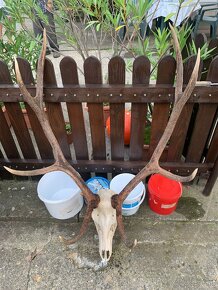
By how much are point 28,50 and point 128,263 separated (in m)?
2.72

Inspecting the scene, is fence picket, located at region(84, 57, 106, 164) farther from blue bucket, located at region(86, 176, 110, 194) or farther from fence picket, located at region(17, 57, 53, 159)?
fence picket, located at region(17, 57, 53, 159)

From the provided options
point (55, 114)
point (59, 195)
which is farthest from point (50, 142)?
point (59, 195)

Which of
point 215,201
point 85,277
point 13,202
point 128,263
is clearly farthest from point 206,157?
point 13,202

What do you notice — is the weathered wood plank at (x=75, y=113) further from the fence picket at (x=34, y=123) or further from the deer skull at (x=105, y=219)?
the deer skull at (x=105, y=219)

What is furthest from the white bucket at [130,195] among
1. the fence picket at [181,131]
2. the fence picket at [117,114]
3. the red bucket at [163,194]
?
the fence picket at [181,131]

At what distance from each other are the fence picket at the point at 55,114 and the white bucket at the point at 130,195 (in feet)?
2.10

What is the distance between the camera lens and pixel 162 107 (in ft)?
7.45

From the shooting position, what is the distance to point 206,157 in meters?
2.64

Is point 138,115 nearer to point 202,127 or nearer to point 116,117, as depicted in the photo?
point 116,117

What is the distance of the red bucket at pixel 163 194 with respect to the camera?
7.94 feet

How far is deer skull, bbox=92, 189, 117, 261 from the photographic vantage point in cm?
183

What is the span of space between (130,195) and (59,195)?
78cm

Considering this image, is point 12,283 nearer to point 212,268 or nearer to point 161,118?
point 212,268

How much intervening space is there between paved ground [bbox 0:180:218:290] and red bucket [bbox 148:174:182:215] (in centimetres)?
11
